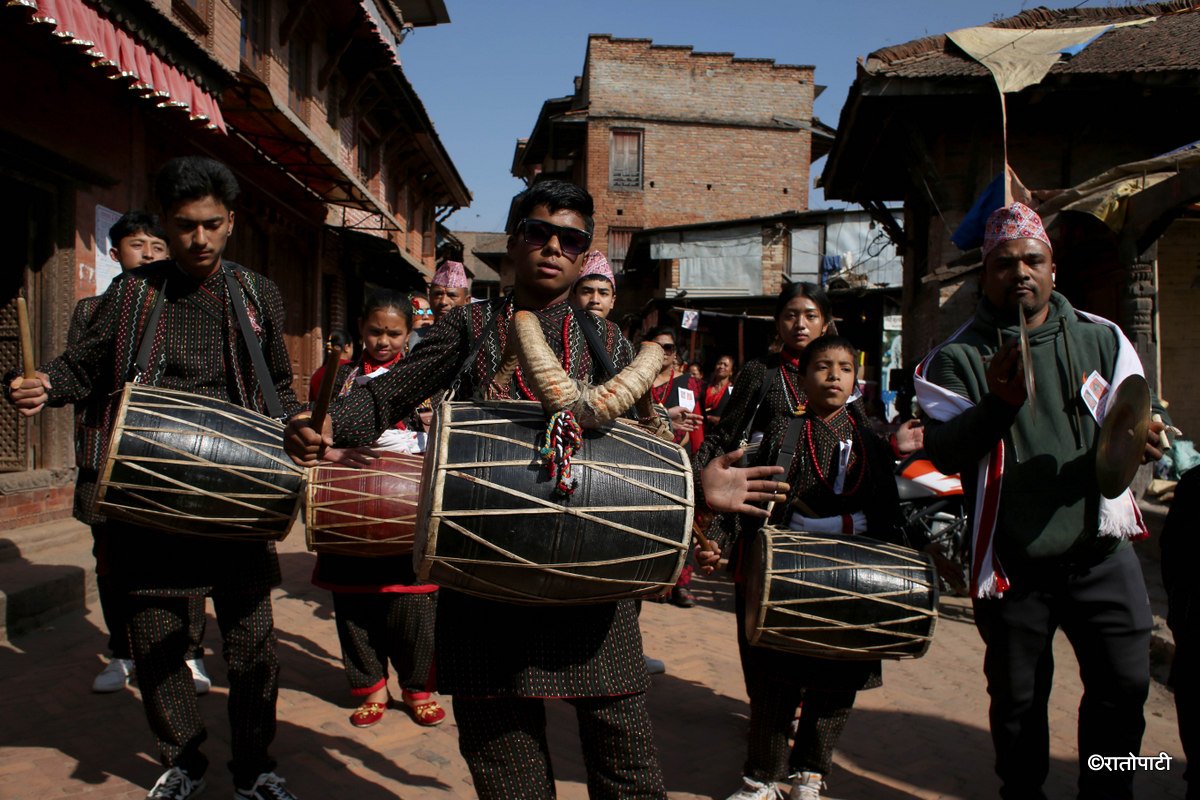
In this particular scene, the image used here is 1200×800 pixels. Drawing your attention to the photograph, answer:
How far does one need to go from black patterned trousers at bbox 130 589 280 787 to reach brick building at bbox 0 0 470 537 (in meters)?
4.14

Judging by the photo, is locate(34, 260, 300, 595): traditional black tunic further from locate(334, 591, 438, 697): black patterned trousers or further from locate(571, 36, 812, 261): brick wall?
locate(571, 36, 812, 261): brick wall

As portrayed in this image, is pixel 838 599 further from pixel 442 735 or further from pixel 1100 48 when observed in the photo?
pixel 1100 48

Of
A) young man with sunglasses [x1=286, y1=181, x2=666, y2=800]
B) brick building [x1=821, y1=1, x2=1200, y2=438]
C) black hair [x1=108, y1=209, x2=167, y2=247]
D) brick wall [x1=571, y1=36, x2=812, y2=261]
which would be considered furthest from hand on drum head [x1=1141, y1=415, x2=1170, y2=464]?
brick wall [x1=571, y1=36, x2=812, y2=261]

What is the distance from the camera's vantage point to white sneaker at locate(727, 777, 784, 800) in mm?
3090

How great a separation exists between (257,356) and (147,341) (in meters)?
0.34

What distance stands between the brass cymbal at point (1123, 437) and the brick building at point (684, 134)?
28.6 meters

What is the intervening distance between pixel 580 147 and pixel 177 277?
1245 inches

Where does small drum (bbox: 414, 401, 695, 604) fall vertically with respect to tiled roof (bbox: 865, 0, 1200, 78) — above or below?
below

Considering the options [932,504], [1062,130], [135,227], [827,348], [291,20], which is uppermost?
[291,20]

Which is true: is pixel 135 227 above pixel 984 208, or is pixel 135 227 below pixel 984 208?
below

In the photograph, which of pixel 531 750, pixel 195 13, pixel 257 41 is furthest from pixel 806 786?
pixel 257 41

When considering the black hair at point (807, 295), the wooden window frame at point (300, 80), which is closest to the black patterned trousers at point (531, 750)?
the black hair at point (807, 295)

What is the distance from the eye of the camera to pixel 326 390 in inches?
79.5

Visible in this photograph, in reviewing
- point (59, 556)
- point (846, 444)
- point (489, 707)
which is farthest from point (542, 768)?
point (59, 556)
